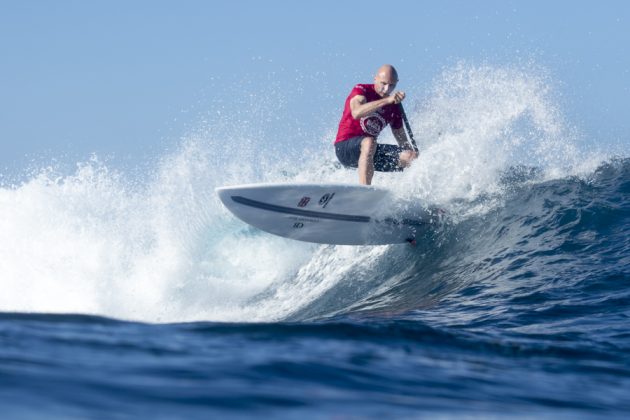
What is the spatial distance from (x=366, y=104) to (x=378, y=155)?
32.6 inches

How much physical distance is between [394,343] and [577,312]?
8.63ft

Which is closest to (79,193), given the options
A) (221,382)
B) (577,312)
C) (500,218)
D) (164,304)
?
(164,304)

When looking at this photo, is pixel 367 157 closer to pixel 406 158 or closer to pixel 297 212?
pixel 406 158

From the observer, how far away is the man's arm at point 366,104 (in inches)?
351

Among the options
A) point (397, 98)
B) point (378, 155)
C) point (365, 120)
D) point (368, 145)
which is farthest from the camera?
point (378, 155)

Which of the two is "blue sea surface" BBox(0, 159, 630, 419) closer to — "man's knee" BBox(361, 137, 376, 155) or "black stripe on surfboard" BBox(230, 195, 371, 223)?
"black stripe on surfboard" BBox(230, 195, 371, 223)

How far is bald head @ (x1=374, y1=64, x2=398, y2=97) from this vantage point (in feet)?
30.3

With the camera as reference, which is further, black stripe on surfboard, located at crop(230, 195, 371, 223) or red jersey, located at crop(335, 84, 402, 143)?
red jersey, located at crop(335, 84, 402, 143)

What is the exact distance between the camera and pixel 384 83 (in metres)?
9.24

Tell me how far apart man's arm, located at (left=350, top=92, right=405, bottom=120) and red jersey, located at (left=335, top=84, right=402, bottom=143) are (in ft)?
0.31

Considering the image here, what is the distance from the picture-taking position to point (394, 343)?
15.5ft

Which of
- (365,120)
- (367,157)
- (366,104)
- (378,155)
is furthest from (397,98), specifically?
(378,155)

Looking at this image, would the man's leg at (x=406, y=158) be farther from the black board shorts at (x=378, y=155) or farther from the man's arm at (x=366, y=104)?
the man's arm at (x=366, y=104)

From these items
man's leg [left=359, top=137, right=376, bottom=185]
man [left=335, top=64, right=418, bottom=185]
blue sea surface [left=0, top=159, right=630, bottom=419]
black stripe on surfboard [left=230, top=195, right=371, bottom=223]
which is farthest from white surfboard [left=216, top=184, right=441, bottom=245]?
blue sea surface [left=0, top=159, right=630, bottom=419]
